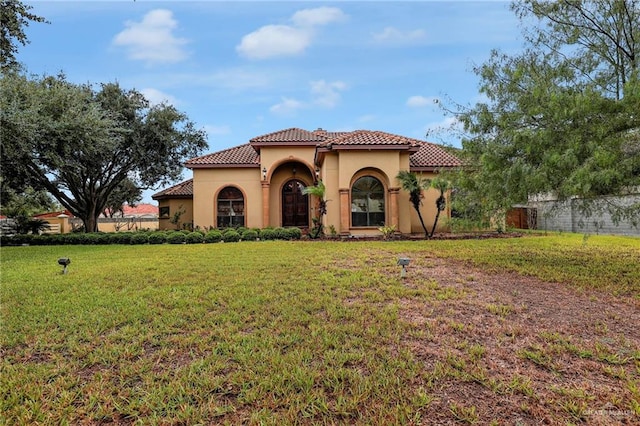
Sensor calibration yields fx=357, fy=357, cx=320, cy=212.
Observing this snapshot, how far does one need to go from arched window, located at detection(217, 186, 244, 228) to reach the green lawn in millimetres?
13149

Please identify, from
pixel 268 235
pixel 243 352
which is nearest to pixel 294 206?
pixel 268 235

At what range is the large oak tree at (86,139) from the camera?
513 inches

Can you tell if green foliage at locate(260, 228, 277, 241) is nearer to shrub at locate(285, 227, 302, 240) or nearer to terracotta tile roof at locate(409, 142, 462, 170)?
shrub at locate(285, 227, 302, 240)

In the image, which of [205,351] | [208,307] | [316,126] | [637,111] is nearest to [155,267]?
[208,307]

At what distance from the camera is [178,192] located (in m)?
23.8

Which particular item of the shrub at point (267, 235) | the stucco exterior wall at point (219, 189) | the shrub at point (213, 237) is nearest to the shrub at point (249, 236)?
the shrub at point (267, 235)

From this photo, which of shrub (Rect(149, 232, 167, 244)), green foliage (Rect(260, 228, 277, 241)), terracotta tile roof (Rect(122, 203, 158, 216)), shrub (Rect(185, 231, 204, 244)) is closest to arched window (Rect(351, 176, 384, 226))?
green foliage (Rect(260, 228, 277, 241))

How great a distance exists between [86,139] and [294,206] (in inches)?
443

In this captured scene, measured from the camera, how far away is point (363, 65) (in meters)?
15.7

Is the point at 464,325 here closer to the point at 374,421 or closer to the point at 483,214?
the point at 374,421

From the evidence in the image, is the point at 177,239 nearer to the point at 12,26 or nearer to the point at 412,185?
the point at 12,26

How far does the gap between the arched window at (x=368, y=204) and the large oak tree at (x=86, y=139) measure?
1192 cm

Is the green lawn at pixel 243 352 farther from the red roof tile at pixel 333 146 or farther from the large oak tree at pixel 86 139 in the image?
the red roof tile at pixel 333 146

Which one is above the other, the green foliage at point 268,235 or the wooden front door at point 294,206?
the wooden front door at point 294,206
